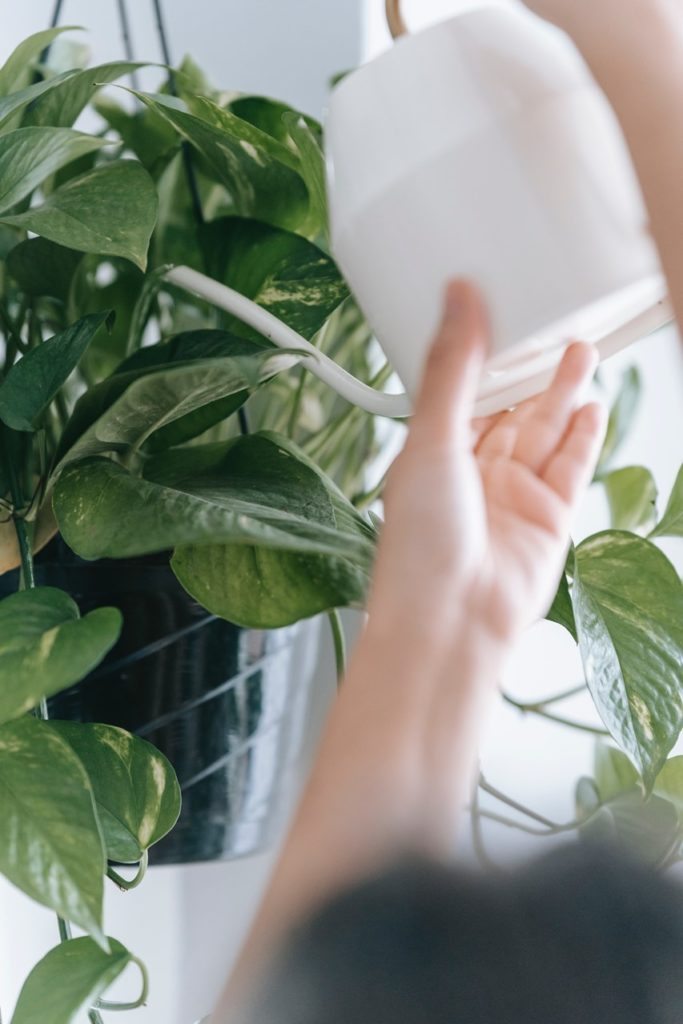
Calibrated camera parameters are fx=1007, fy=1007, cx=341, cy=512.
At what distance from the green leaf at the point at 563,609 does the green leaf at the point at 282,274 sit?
191mm

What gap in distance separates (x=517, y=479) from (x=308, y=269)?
0.20m

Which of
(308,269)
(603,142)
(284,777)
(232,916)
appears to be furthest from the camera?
(232,916)

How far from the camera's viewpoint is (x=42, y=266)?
1.87 feet

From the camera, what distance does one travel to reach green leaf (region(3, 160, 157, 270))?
41cm

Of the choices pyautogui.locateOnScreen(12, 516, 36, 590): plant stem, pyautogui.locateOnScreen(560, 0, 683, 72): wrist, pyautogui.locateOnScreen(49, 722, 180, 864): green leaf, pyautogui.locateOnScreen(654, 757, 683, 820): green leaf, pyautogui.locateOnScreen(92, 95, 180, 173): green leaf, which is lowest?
pyautogui.locateOnScreen(654, 757, 683, 820): green leaf

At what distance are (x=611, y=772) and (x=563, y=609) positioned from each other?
1.27 ft

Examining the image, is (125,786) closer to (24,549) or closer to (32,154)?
(24,549)

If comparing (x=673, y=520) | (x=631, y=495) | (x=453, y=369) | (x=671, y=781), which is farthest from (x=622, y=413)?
(x=453, y=369)

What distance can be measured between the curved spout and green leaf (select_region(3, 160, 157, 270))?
8 cm

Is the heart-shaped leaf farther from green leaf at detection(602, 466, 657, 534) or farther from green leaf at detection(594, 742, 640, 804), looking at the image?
green leaf at detection(602, 466, 657, 534)

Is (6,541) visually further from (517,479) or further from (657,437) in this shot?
(657,437)

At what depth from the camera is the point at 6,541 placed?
1.66 ft

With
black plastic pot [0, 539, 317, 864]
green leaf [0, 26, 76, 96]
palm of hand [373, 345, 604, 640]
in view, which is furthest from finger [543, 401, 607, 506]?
green leaf [0, 26, 76, 96]

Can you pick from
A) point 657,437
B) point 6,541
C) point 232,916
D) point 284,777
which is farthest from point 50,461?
point 657,437
